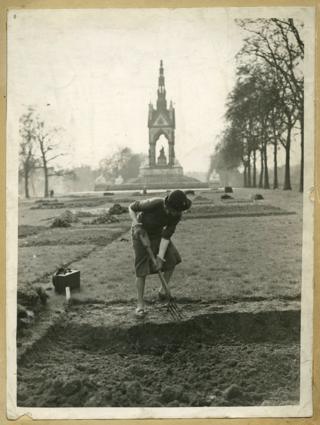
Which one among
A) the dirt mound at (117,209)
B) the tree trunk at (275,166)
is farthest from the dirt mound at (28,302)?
the tree trunk at (275,166)

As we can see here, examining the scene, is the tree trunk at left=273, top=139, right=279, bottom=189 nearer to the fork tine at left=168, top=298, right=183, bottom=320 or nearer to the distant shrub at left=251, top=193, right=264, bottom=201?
the distant shrub at left=251, top=193, right=264, bottom=201

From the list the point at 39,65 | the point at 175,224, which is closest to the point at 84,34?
the point at 39,65

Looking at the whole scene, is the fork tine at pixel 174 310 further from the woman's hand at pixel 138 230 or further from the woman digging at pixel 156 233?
the woman's hand at pixel 138 230

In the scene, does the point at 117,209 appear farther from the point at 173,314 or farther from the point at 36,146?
the point at 173,314

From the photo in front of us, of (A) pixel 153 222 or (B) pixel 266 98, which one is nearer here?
(A) pixel 153 222

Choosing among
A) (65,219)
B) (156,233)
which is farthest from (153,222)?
(65,219)

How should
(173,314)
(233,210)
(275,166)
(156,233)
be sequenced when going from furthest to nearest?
(233,210) → (275,166) → (156,233) → (173,314)

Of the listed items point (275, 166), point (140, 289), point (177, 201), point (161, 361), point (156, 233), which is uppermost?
point (275, 166)
